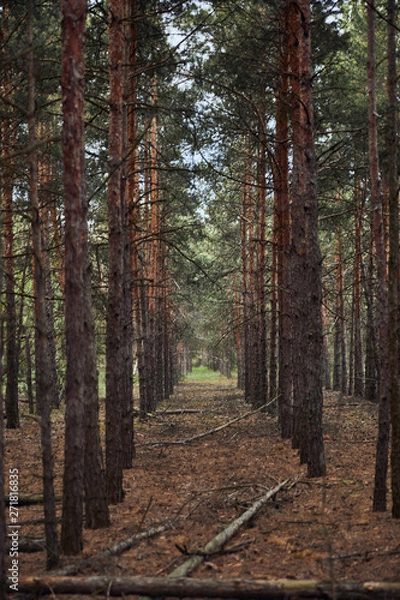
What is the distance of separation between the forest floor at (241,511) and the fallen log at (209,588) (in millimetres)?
268

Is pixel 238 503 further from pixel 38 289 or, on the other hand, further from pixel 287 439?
pixel 287 439

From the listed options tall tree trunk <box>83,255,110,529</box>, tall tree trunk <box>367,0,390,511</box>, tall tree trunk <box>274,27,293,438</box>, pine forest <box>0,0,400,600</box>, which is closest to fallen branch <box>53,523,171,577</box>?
pine forest <box>0,0,400,600</box>

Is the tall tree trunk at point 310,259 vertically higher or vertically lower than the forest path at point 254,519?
higher

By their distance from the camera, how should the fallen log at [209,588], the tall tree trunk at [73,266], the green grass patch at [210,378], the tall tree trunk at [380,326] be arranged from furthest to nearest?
the green grass patch at [210,378]
the tall tree trunk at [380,326]
the tall tree trunk at [73,266]
the fallen log at [209,588]

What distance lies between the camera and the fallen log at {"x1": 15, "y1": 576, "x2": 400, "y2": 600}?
15.0 ft

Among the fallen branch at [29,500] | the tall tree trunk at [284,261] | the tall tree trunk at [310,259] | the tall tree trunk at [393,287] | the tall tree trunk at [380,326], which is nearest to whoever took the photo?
the tall tree trunk at [393,287]

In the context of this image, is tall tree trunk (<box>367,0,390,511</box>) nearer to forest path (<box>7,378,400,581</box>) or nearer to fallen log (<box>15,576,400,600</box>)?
forest path (<box>7,378,400,581</box>)

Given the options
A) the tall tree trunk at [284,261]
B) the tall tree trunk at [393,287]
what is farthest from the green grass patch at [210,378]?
the tall tree trunk at [393,287]

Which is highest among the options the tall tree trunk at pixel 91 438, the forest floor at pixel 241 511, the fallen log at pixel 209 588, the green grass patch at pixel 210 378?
the tall tree trunk at pixel 91 438

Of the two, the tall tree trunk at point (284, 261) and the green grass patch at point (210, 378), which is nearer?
the tall tree trunk at point (284, 261)

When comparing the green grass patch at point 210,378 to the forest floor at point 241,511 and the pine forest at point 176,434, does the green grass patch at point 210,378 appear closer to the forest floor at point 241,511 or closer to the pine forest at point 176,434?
the forest floor at point 241,511

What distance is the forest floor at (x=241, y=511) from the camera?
561 centimetres

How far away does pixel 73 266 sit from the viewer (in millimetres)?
5898

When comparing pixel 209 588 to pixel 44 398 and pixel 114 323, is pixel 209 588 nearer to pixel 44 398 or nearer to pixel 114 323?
pixel 44 398
